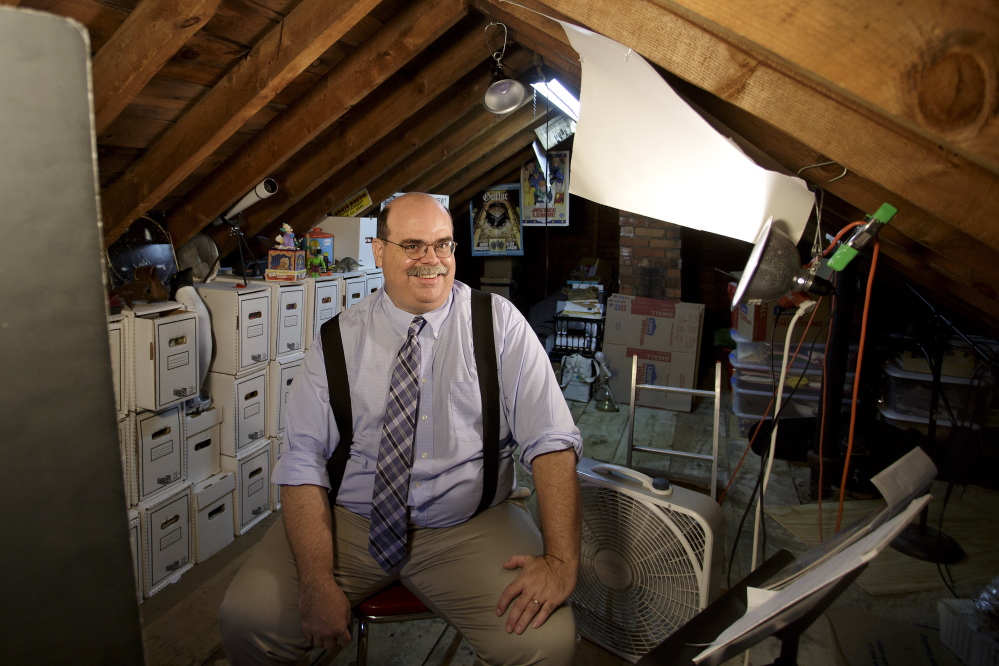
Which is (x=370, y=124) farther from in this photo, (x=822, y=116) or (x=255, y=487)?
(x=822, y=116)

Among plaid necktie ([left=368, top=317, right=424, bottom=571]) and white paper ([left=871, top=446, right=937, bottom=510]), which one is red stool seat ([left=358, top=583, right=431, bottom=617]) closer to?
plaid necktie ([left=368, top=317, right=424, bottom=571])

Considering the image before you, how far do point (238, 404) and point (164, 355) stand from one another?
0.46 m

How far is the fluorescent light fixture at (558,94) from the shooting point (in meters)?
3.24

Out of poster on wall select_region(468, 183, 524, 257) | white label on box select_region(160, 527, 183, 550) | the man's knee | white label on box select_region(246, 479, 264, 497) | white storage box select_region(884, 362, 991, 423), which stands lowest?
white label on box select_region(160, 527, 183, 550)

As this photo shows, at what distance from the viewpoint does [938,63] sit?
0.61 m

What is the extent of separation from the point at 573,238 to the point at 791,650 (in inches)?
235

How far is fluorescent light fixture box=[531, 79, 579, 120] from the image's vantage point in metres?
3.24

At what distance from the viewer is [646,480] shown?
4.92 ft

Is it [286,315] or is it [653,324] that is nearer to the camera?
[286,315]

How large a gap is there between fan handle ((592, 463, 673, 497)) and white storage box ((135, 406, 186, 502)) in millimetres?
1613

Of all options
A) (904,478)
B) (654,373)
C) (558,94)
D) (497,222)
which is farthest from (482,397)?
(497,222)

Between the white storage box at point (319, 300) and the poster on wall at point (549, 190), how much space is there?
266 centimetres

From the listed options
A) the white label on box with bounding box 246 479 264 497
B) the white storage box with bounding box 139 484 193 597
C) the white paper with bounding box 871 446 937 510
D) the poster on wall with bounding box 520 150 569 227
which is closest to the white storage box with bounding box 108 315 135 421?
the white storage box with bounding box 139 484 193 597

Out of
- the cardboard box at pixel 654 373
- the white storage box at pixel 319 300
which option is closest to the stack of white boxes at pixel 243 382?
the white storage box at pixel 319 300
